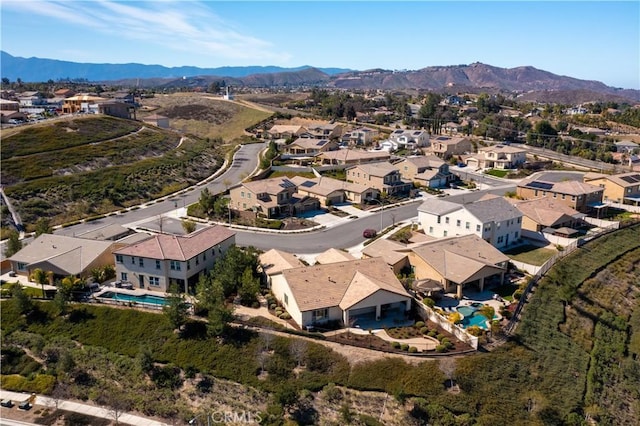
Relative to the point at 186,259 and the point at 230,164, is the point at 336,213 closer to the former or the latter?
the point at 186,259

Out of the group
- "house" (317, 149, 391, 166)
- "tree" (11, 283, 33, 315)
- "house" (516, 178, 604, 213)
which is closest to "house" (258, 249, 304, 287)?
"tree" (11, 283, 33, 315)

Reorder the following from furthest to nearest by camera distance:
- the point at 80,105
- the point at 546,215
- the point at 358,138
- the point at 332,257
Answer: the point at 80,105 < the point at 358,138 < the point at 546,215 < the point at 332,257

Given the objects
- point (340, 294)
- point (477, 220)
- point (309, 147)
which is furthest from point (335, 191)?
point (340, 294)

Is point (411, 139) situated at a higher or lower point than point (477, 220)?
higher

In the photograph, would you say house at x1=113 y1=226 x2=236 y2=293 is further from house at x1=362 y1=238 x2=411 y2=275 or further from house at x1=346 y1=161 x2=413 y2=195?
house at x1=346 y1=161 x2=413 y2=195

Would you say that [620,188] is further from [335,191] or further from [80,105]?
[80,105]

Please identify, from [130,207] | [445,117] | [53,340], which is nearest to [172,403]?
[53,340]

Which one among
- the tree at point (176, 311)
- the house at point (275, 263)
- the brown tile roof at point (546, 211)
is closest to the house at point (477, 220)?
the brown tile roof at point (546, 211)
